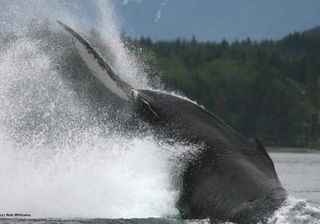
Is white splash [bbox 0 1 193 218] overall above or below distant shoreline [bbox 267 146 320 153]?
below

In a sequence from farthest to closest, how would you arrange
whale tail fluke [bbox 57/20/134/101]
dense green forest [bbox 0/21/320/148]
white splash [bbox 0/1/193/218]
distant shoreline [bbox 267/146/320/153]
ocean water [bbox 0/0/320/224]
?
1. dense green forest [bbox 0/21/320/148]
2. distant shoreline [bbox 267/146/320/153]
3. white splash [bbox 0/1/193/218]
4. ocean water [bbox 0/0/320/224]
5. whale tail fluke [bbox 57/20/134/101]

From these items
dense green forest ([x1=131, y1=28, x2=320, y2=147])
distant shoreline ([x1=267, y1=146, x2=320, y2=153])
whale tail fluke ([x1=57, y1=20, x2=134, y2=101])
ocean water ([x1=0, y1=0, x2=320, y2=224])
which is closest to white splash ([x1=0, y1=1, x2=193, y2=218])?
ocean water ([x1=0, y1=0, x2=320, y2=224])

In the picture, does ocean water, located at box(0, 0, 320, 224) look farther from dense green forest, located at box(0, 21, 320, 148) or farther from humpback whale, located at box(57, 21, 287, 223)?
dense green forest, located at box(0, 21, 320, 148)

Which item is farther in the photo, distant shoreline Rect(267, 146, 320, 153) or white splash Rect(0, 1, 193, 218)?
distant shoreline Rect(267, 146, 320, 153)

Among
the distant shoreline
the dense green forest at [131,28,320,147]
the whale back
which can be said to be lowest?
the whale back

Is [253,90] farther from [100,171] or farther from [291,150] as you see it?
[100,171]

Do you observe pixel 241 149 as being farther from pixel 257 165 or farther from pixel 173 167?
pixel 173 167

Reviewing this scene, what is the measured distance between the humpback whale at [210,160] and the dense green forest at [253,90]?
13872cm

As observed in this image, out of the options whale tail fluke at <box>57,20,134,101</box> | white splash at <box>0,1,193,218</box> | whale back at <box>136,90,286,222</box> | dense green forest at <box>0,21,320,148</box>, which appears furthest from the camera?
dense green forest at <box>0,21,320,148</box>

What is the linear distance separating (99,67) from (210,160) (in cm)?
241

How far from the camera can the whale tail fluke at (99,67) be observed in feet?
45.0

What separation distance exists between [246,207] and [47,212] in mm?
4606

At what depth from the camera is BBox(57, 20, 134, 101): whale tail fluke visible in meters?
13.7

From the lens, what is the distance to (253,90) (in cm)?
17412
